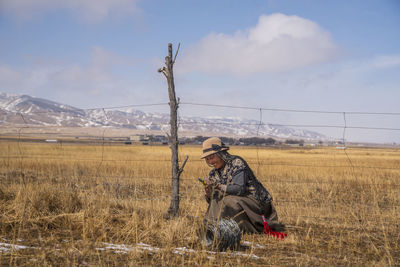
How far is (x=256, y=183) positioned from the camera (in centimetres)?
555

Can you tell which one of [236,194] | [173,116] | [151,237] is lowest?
[151,237]

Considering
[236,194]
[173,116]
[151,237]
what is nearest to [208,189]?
[236,194]

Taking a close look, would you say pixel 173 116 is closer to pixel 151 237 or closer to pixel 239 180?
pixel 239 180

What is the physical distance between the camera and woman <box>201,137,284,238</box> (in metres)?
5.33

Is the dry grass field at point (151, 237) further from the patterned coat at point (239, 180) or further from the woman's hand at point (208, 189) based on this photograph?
the patterned coat at point (239, 180)

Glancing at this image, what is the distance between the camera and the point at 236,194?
536cm

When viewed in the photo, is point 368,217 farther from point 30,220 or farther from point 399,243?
point 30,220

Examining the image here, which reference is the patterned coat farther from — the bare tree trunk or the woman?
the bare tree trunk

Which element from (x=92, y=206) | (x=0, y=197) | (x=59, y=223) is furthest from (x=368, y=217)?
(x=0, y=197)

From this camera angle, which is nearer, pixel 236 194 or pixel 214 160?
pixel 236 194

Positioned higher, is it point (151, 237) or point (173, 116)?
point (173, 116)

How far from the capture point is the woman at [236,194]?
210 inches

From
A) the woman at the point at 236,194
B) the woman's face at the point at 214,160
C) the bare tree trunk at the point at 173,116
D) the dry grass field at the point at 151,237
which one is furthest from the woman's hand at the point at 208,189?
the bare tree trunk at the point at 173,116

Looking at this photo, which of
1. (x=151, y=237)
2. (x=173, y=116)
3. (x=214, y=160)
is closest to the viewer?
(x=151, y=237)
